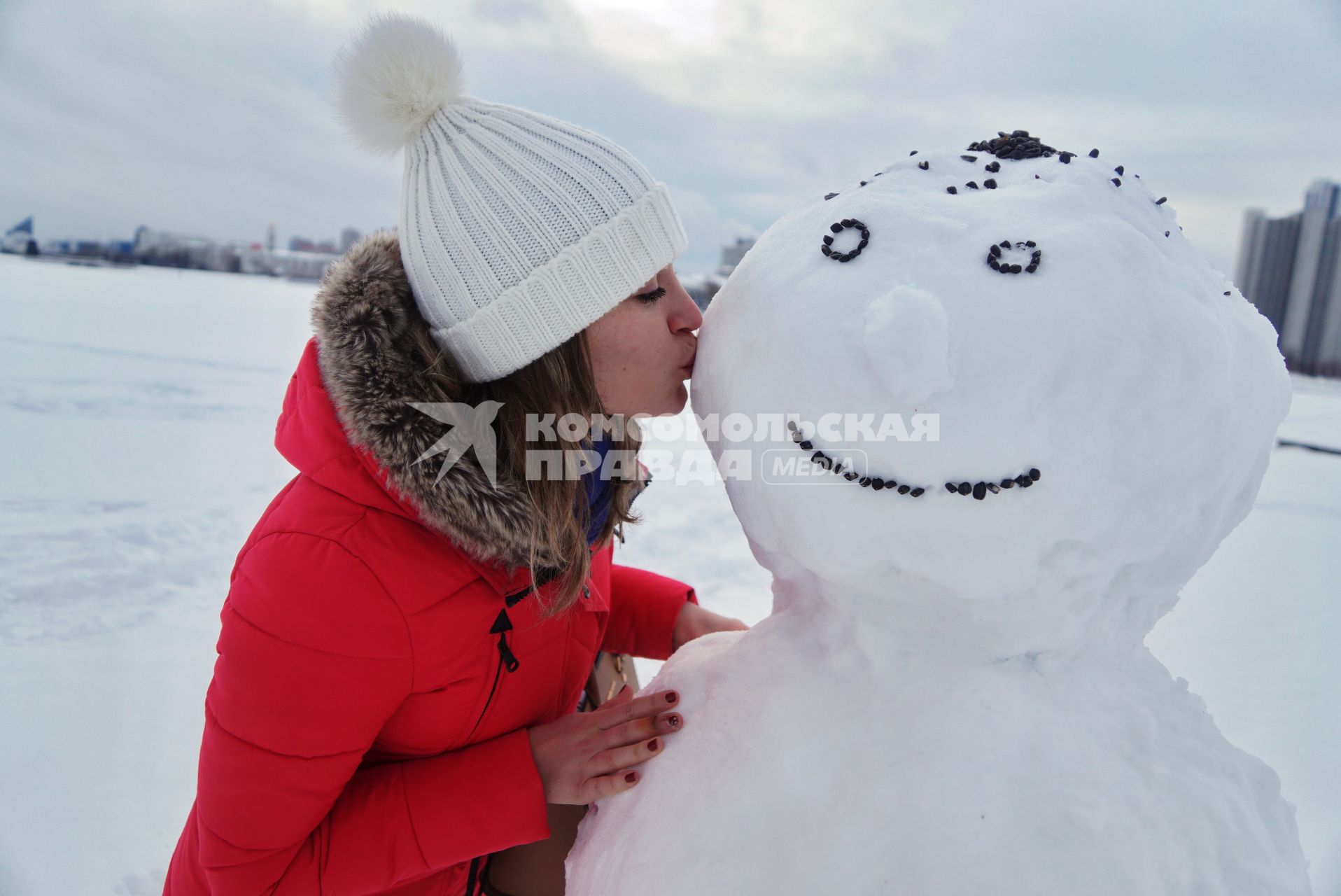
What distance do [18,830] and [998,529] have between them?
208cm

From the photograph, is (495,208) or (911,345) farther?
(495,208)

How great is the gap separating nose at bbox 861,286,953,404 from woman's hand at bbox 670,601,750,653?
35.9 inches

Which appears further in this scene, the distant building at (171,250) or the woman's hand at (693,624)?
the distant building at (171,250)

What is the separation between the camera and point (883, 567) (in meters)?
0.83

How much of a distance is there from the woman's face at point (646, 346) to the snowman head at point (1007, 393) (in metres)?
0.16

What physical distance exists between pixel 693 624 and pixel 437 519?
2.44 feet

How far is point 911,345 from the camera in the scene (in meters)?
0.69

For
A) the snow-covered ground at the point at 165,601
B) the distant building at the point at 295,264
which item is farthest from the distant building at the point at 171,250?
the snow-covered ground at the point at 165,601

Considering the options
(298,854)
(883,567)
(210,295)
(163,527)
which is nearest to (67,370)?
(163,527)

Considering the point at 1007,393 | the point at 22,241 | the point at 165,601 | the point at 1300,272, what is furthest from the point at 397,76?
the point at 22,241

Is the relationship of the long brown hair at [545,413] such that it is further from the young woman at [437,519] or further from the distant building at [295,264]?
the distant building at [295,264]

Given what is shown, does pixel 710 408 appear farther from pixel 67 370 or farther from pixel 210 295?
pixel 210 295

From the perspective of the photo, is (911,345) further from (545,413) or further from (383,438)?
(383,438)

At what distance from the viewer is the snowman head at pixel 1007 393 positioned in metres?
0.71
